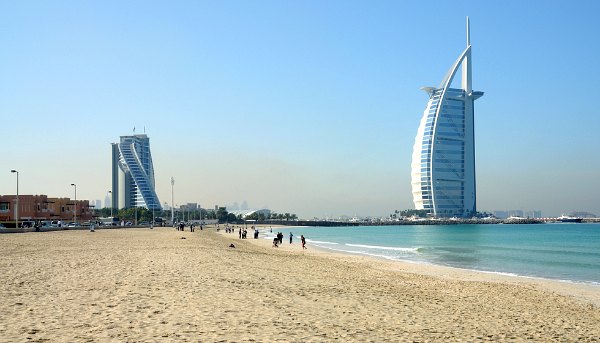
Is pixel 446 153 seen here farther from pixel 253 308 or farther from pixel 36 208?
pixel 253 308

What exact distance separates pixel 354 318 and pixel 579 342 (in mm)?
4229

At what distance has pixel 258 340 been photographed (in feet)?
26.2

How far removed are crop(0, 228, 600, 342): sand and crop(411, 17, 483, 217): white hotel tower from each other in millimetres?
165308

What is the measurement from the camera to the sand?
8.47m

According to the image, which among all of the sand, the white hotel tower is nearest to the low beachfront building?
the sand

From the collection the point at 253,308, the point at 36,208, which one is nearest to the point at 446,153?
the point at 36,208

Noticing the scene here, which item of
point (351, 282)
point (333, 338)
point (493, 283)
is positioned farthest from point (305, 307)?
point (493, 283)

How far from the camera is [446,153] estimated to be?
182 metres

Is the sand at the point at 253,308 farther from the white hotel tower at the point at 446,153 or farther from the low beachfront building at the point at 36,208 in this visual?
the white hotel tower at the point at 446,153

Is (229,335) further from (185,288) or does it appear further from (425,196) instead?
(425,196)

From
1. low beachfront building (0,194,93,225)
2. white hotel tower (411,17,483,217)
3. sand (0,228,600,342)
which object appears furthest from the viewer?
white hotel tower (411,17,483,217)

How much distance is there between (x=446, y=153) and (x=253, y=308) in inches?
7055

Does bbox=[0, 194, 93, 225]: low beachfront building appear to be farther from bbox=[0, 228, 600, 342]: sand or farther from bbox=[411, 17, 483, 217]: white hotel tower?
bbox=[411, 17, 483, 217]: white hotel tower

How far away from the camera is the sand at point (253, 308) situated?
847 cm
